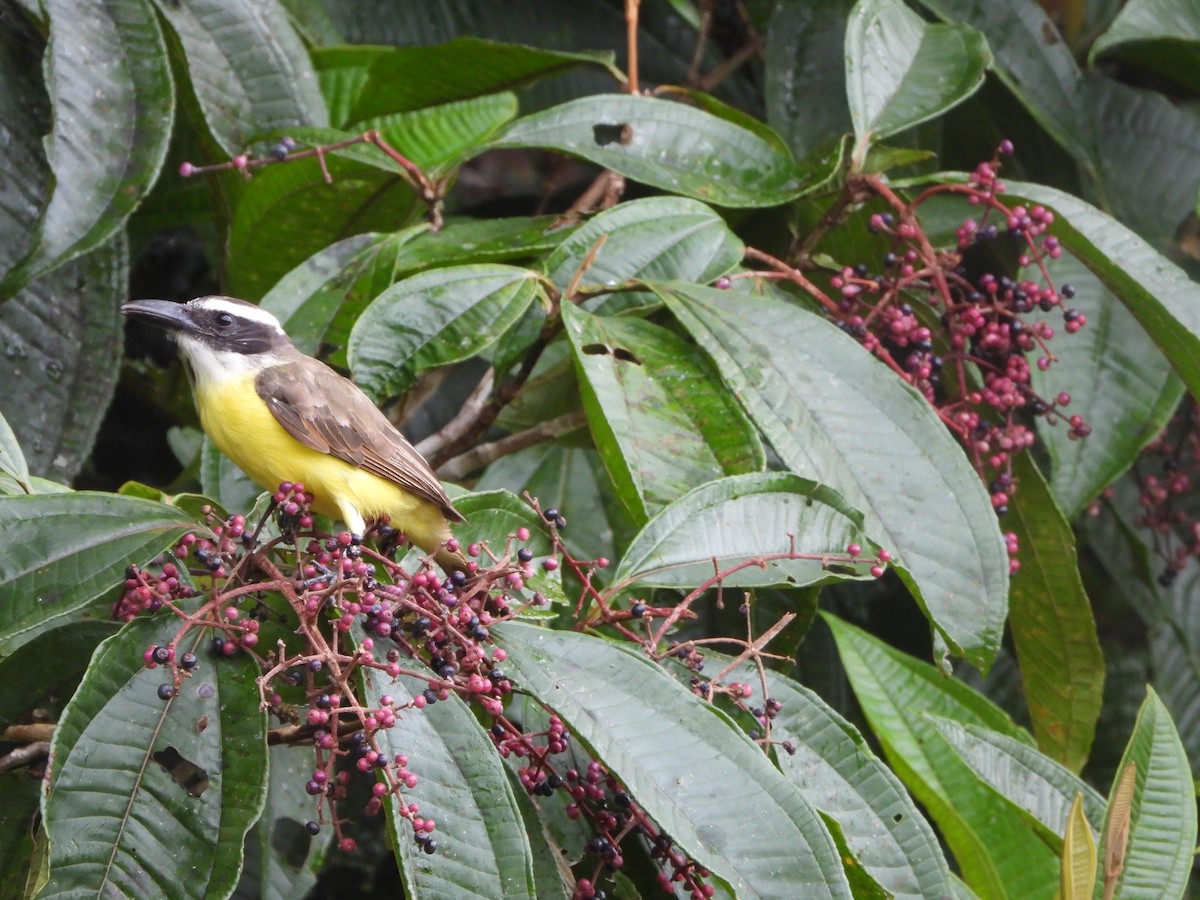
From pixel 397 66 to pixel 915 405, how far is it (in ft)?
4.85

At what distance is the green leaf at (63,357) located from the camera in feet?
8.07

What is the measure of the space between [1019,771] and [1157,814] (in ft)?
0.93

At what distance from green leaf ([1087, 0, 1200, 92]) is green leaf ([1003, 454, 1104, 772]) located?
1.12 m

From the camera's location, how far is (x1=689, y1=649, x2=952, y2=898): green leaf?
5.95 ft

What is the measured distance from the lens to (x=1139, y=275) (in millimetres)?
2391

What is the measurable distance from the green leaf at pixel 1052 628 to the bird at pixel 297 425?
3.72ft

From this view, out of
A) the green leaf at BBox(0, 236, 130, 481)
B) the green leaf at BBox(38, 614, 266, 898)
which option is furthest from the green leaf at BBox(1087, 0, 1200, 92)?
the green leaf at BBox(38, 614, 266, 898)

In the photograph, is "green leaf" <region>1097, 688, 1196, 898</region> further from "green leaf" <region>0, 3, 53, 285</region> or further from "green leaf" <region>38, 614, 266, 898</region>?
"green leaf" <region>0, 3, 53, 285</region>

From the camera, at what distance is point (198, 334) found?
2496 millimetres

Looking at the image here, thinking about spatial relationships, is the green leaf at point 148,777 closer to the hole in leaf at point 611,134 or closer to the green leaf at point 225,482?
the green leaf at point 225,482

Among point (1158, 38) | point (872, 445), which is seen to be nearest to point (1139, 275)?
point (872, 445)

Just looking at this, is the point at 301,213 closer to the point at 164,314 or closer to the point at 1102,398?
the point at 164,314

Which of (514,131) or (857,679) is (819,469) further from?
(514,131)

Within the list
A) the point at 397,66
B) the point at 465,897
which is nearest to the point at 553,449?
the point at 397,66
